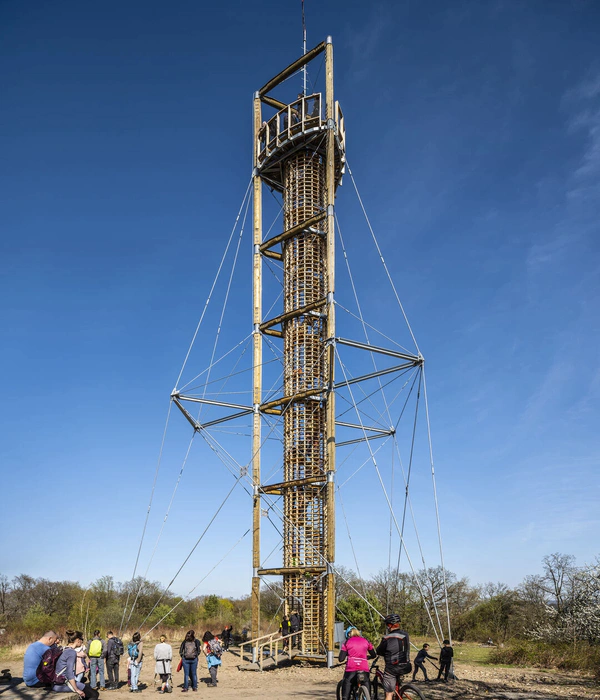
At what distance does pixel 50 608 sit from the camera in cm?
4559

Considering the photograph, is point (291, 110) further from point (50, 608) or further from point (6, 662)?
point (50, 608)

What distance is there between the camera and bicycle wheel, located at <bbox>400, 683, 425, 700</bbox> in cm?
866

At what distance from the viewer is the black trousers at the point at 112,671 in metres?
15.2

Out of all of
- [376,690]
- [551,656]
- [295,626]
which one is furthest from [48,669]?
[551,656]

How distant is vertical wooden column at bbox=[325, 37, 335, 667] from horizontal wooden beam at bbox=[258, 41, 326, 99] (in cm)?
58

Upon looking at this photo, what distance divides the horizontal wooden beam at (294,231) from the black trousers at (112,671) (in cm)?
1403

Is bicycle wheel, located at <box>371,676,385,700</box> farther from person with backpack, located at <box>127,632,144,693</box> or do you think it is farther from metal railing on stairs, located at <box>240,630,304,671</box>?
metal railing on stairs, located at <box>240,630,304,671</box>

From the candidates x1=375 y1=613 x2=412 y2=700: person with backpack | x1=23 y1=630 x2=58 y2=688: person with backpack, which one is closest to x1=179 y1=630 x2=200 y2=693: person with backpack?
x1=23 y1=630 x2=58 y2=688: person with backpack

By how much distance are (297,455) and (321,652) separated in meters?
5.93

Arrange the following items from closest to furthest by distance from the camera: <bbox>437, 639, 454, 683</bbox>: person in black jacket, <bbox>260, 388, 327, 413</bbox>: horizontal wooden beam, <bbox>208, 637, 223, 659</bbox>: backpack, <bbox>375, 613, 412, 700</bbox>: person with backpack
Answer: <bbox>375, 613, 412, 700</bbox>: person with backpack → <bbox>437, 639, 454, 683</bbox>: person in black jacket → <bbox>208, 637, 223, 659</bbox>: backpack → <bbox>260, 388, 327, 413</bbox>: horizontal wooden beam

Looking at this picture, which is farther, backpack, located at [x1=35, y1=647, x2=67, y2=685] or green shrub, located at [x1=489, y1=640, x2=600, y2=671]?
green shrub, located at [x1=489, y1=640, x2=600, y2=671]

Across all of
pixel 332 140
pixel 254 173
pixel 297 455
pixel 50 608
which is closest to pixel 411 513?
pixel 297 455

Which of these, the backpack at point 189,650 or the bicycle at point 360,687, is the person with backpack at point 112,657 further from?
the bicycle at point 360,687

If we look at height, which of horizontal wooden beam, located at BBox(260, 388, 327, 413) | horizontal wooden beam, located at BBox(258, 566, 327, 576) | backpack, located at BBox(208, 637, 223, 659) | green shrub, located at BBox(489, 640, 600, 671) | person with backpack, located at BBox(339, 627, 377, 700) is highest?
horizontal wooden beam, located at BBox(260, 388, 327, 413)
